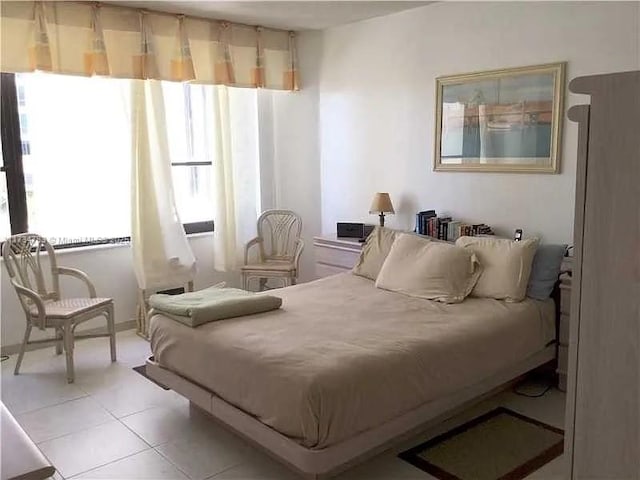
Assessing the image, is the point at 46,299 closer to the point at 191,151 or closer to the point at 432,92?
the point at 191,151

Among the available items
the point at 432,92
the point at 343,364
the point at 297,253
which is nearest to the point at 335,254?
the point at 297,253

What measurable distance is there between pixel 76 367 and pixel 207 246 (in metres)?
1.64

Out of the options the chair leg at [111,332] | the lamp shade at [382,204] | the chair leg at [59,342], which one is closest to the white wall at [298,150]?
the lamp shade at [382,204]

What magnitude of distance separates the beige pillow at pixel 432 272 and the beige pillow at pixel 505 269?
6 cm

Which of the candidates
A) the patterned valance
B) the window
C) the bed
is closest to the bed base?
the bed

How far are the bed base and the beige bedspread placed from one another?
0.04 metres

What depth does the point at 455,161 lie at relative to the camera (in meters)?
4.14

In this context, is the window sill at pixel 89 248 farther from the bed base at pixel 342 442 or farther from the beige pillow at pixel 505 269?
the beige pillow at pixel 505 269

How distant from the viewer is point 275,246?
5.29 meters

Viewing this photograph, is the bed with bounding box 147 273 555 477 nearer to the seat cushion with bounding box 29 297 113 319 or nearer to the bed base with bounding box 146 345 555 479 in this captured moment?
the bed base with bounding box 146 345 555 479

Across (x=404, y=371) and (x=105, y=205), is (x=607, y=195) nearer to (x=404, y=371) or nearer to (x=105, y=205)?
(x=404, y=371)

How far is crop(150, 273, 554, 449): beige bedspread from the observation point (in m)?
2.31

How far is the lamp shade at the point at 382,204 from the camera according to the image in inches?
173

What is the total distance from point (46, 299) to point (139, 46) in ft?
6.47
